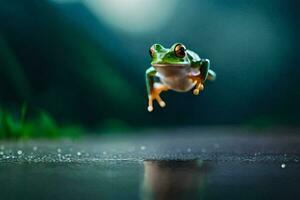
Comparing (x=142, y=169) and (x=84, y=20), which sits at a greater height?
(x=84, y=20)

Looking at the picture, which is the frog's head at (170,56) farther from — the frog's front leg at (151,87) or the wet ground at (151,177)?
the wet ground at (151,177)

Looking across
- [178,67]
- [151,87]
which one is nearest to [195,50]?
[151,87]

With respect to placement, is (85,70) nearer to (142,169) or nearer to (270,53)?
(270,53)

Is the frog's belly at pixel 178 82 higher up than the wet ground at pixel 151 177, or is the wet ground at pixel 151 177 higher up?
the frog's belly at pixel 178 82

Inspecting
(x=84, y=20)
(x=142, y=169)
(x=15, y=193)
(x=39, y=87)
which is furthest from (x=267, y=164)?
(x=84, y=20)

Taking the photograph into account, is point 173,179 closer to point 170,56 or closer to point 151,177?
point 151,177

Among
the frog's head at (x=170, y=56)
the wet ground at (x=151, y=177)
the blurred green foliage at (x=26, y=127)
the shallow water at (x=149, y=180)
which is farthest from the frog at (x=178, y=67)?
the blurred green foliage at (x=26, y=127)
